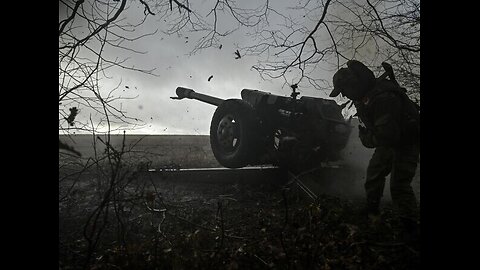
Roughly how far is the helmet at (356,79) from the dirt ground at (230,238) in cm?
151

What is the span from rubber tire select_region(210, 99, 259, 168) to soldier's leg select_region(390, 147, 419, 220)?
279 cm

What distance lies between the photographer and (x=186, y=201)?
5.73 metres

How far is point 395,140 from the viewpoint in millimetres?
4168

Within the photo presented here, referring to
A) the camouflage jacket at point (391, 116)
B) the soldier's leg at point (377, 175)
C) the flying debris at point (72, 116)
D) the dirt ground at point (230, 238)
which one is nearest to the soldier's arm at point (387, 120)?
the camouflage jacket at point (391, 116)

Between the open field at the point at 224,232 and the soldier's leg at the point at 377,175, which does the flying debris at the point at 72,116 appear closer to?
the open field at the point at 224,232

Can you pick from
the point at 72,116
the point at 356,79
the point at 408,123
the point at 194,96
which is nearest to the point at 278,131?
the point at 356,79

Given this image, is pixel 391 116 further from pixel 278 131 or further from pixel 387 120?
pixel 278 131

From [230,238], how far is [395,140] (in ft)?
7.23

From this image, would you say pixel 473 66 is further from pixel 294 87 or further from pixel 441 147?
pixel 294 87

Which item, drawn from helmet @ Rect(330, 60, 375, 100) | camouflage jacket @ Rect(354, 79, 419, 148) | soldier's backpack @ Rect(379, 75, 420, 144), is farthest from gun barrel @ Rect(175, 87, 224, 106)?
soldier's backpack @ Rect(379, 75, 420, 144)

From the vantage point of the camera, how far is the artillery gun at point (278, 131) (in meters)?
6.20

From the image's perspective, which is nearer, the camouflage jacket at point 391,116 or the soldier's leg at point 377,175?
the camouflage jacket at point 391,116

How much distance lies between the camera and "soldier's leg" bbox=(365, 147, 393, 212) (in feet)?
14.4

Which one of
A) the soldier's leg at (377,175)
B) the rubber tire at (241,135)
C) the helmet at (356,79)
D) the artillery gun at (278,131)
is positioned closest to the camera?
the soldier's leg at (377,175)
